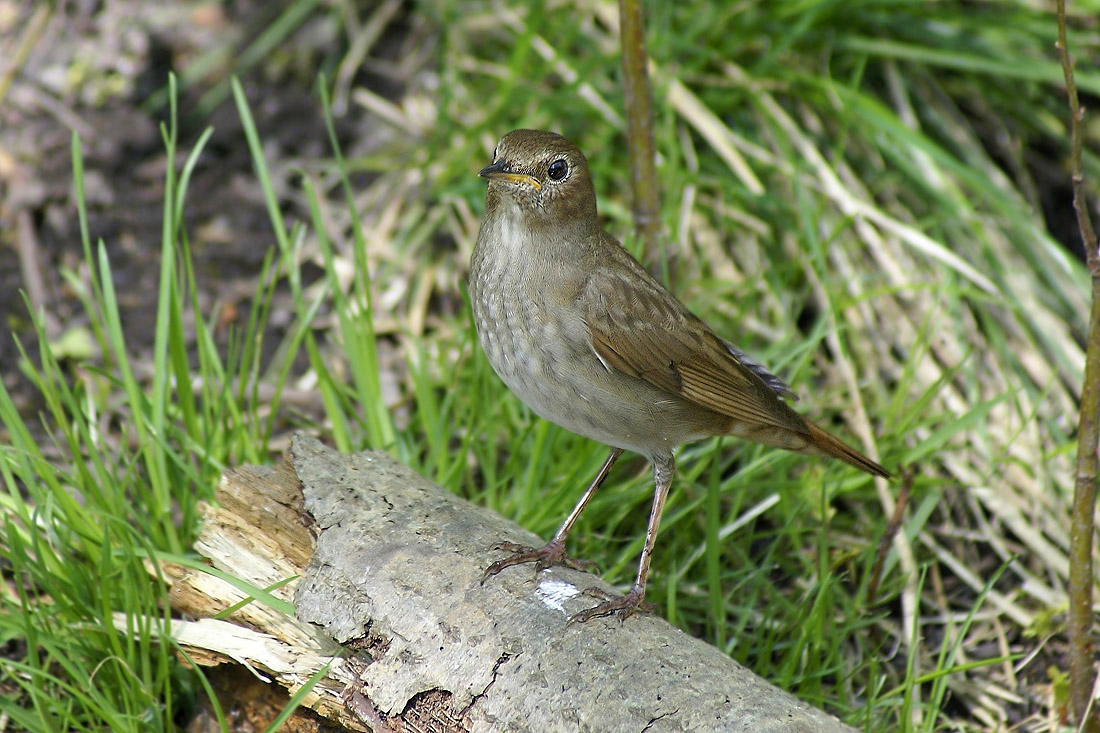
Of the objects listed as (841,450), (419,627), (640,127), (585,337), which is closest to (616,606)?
(419,627)

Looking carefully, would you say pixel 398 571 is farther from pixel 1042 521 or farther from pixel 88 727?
pixel 1042 521

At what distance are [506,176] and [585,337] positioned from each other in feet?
1.64

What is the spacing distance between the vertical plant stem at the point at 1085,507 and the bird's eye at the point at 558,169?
4.34 feet

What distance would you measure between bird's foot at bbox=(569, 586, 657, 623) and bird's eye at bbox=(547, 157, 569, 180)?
1.16 m

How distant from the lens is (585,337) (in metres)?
3.23

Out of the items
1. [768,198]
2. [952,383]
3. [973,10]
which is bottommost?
[952,383]

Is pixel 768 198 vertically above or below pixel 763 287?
above

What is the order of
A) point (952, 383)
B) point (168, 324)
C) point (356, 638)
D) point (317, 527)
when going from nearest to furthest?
point (356, 638) → point (317, 527) → point (168, 324) → point (952, 383)

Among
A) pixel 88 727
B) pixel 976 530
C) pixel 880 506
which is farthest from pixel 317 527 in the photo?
pixel 976 530

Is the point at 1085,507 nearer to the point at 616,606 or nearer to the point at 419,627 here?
the point at 616,606

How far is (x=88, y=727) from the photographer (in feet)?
10.5

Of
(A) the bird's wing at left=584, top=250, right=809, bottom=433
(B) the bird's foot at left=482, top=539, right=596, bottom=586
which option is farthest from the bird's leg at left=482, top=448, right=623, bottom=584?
(A) the bird's wing at left=584, top=250, right=809, bottom=433

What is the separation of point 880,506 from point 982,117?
229 cm

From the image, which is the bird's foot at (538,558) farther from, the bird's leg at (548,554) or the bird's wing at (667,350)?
the bird's wing at (667,350)
